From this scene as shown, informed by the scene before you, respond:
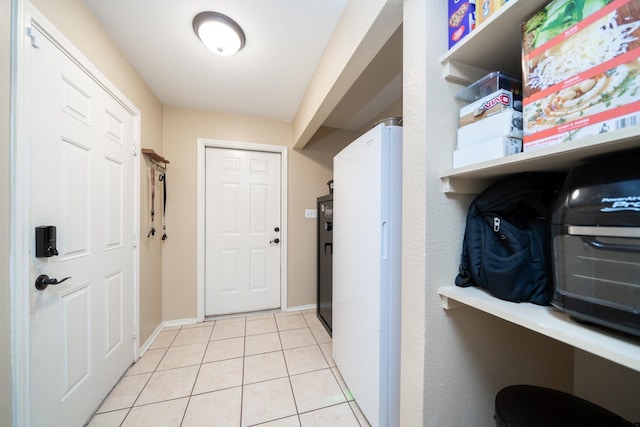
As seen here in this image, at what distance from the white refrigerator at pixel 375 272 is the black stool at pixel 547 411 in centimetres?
48

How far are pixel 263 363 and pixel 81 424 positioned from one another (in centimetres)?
103

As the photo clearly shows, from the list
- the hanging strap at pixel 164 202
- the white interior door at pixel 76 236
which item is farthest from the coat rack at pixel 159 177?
the white interior door at pixel 76 236

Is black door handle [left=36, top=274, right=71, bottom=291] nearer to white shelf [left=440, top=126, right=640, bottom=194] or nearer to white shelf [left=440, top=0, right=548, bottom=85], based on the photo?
white shelf [left=440, top=126, right=640, bottom=194]

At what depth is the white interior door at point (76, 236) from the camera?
1.00 metres

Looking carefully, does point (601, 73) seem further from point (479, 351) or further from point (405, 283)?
point (479, 351)

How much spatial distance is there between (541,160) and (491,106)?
0.74 feet

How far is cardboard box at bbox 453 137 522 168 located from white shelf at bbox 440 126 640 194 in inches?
1.5

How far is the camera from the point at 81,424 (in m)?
1.22

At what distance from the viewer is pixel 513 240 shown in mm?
661

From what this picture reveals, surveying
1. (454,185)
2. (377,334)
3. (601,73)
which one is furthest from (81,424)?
(601,73)

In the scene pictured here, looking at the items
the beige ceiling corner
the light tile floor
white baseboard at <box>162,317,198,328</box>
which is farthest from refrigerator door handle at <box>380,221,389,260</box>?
white baseboard at <box>162,317,198,328</box>

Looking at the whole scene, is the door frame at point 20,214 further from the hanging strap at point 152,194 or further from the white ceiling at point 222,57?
the hanging strap at point 152,194

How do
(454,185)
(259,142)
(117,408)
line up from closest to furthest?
(454,185)
(117,408)
(259,142)

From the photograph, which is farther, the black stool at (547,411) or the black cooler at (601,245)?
the black stool at (547,411)
